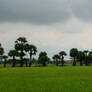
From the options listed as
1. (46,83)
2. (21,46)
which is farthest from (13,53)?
(46,83)

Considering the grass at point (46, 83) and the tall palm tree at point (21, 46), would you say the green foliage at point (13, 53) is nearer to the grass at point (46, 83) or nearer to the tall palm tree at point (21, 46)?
the tall palm tree at point (21, 46)

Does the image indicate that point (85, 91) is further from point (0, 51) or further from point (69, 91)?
point (0, 51)

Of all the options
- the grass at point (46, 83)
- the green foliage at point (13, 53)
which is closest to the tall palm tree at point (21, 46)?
the green foliage at point (13, 53)

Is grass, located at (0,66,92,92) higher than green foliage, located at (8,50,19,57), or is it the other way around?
green foliage, located at (8,50,19,57)

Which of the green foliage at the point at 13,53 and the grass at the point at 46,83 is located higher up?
the green foliage at the point at 13,53

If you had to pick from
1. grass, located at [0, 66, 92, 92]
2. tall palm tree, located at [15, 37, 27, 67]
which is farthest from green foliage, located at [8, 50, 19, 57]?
grass, located at [0, 66, 92, 92]

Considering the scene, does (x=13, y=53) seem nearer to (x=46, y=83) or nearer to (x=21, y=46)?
(x=21, y=46)

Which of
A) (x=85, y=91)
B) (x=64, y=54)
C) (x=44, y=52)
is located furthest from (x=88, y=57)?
(x=85, y=91)

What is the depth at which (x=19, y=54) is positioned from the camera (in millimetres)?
97188

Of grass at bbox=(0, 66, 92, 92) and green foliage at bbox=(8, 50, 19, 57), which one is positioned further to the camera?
green foliage at bbox=(8, 50, 19, 57)

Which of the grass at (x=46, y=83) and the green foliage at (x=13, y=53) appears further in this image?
the green foliage at (x=13, y=53)

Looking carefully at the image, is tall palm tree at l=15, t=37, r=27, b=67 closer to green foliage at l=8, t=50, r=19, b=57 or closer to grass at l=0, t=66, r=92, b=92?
green foliage at l=8, t=50, r=19, b=57

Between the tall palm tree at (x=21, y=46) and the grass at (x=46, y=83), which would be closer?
the grass at (x=46, y=83)

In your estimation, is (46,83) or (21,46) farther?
(21,46)
